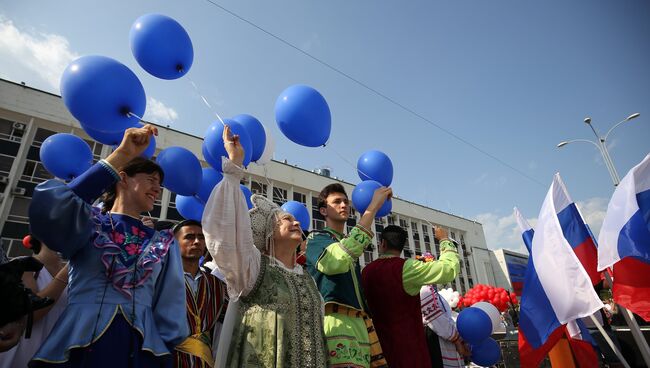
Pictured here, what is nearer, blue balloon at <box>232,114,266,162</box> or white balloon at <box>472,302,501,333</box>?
white balloon at <box>472,302,501,333</box>

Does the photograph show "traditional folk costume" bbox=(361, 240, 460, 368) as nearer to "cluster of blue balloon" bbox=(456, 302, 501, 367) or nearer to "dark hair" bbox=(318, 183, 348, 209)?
"dark hair" bbox=(318, 183, 348, 209)

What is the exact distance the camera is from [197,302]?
7.45ft

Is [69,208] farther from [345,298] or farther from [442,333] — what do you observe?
[442,333]

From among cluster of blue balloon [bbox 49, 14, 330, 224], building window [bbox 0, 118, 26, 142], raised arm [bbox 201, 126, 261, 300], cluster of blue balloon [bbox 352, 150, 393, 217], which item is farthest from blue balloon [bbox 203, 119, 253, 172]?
building window [bbox 0, 118, 26, 142]

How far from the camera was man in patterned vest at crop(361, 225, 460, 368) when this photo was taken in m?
2.63

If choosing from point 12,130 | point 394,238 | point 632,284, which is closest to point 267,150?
point 394,238

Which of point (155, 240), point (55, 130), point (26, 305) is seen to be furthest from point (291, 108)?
point (55, 130)

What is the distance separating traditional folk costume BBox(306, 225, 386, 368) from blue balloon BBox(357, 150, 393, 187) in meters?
1.86

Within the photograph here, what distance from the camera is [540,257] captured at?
11.4ft

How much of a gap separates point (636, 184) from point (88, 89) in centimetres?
504

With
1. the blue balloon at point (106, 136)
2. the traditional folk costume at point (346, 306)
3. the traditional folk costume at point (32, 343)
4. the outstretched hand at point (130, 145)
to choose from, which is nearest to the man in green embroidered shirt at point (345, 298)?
the traditional folk costume at point (346, 306)

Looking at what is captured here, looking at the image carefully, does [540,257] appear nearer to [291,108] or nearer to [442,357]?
[442,357]

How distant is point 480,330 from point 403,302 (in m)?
1.39

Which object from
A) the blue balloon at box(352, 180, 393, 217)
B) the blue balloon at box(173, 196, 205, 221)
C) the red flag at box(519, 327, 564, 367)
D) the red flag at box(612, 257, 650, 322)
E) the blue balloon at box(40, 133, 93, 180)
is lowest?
the red flag at box(519, 327, 564, 367)
